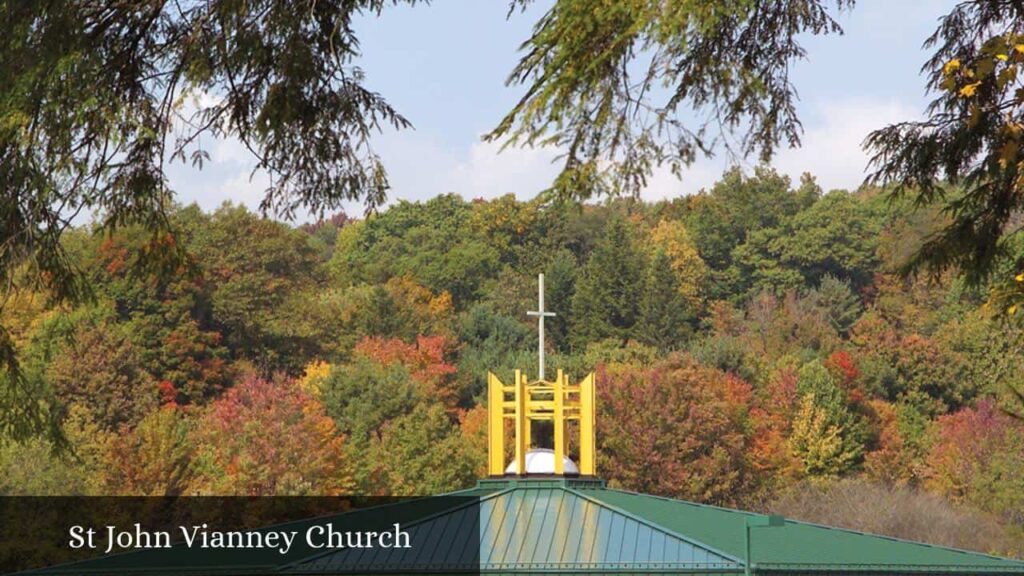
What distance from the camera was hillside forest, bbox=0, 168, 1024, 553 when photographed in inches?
2128

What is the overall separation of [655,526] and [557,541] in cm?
152

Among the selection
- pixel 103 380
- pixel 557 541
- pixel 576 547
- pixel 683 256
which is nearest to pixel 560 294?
pixel 683 256

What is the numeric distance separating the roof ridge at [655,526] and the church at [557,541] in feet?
0.07

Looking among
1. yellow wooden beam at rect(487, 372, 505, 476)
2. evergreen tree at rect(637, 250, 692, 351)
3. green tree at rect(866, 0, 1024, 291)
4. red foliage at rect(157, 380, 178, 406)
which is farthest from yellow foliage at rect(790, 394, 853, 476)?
green tree at rect(866, 0, 1024, 291)

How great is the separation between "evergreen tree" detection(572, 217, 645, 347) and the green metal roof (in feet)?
161

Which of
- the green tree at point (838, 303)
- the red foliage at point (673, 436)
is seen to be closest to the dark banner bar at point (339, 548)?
the red foliage at point (673, 436)

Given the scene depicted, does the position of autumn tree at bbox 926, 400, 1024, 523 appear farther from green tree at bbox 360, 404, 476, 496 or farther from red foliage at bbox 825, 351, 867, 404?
green tree at bbox 360, 404, 476, 496

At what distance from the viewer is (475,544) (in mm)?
27109

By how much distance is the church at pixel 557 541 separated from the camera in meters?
26.0

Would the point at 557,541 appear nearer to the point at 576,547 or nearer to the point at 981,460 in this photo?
the point at 576,547

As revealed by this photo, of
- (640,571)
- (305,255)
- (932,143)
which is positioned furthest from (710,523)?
(305,255)

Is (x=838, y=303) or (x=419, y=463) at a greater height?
(x=838, y=303)

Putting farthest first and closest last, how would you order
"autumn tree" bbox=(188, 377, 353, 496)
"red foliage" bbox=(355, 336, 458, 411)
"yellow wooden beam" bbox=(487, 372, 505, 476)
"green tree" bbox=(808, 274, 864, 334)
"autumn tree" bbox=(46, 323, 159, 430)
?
"green tree" bbox=(808, 274, 864, 334), "red foliage" bbox=(355, 336, 458, 411), "autumn tree" bbox=(46, 323, 159, 430), "autumn tree" bbox=(188, 377, 353, 496), "yellow wooden beam" bbox=(487, 372, 505, 476)

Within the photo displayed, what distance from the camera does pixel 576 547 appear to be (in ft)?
87.1
